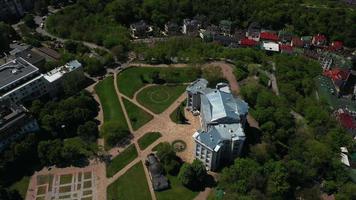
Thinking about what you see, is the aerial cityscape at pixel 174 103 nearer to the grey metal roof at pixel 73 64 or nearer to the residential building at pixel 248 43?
the residential building at pixel 248 43

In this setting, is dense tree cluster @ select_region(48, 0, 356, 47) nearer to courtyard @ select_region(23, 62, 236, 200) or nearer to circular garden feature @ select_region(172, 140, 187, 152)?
courtyard @ select_region(23, 62, 236, 200)

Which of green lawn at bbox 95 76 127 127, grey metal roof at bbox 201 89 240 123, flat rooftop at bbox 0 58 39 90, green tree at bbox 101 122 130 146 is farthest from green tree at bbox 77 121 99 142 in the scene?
grey metal roof at bbox 201 89 240 123

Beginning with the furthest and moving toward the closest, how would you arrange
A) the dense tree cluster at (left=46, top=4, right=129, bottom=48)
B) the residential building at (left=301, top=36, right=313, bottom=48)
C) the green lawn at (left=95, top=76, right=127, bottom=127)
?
the residential building at (left=301, top=36, right=313, bottom=48)
the dense tree cluster at (left=46, top=4, right=129, bottom=48)
the green lawn at (left=95, top=76, right=127, bottom=127)

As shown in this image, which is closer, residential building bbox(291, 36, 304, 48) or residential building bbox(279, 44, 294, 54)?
residential building bbox(279, 44, 294, 54)

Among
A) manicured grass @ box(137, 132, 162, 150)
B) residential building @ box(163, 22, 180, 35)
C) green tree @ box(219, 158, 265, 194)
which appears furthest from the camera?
residential building @ box(163, 22, 180, 35)

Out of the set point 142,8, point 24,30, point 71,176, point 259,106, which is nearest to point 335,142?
point 259,106

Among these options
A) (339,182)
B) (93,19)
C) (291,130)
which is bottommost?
(339,182)

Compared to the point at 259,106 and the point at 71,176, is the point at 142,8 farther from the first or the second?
the point at 71,176
